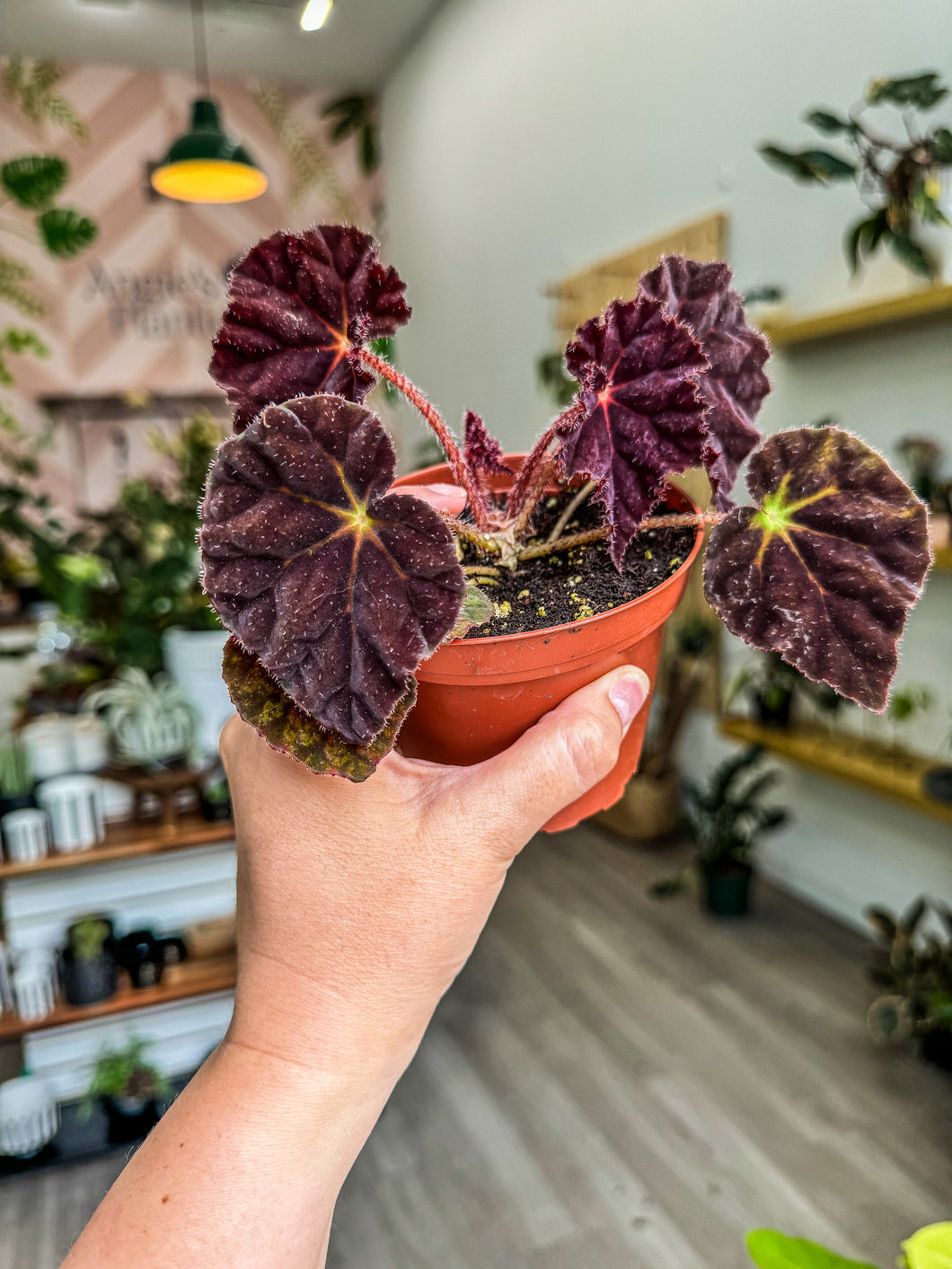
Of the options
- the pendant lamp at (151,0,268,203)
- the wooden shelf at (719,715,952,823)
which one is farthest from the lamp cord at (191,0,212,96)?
the wooden shelf at (719,715,952,823)

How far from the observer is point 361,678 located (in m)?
0.45

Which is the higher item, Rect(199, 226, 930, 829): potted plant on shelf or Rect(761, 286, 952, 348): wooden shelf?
Rect(761, 286, 952, 348): wooden shelf

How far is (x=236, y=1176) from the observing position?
21.1 inches

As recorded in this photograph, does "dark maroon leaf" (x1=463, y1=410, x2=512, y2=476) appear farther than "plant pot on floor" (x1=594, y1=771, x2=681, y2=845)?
No

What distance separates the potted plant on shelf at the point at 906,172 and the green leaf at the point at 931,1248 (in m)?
2.05

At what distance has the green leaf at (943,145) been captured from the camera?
6.03ft

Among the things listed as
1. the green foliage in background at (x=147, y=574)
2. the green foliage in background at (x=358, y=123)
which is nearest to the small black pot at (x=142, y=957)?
the green foliage in background at (x=147, y=574)

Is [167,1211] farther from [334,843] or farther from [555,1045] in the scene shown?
[555,1045]

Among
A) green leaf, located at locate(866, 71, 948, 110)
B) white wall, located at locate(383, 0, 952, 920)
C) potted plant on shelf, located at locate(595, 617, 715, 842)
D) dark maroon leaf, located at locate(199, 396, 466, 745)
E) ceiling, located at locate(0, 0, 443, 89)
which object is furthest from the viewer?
ceiling, located at locate(0, 0, 443, 89)

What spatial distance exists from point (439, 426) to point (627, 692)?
228 millimetres

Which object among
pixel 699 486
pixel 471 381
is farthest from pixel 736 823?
pixel 471 381

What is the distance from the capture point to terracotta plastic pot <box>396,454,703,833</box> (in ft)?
1.87

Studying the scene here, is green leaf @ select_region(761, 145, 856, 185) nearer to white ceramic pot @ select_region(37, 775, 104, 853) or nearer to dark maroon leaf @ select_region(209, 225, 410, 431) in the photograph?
dark maroon leaf @ select_region(209, 225, 410, 431)

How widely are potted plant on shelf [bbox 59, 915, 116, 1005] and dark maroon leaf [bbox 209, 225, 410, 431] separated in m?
1.81
